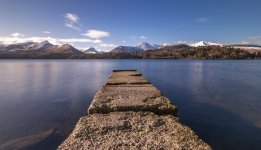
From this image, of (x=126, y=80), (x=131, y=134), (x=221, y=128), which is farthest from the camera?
(x=126, y=80)

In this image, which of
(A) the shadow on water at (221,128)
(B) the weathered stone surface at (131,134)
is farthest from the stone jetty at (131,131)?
(A) the shadow on water at (221,128)

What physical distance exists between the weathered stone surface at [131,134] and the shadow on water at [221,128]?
348cm

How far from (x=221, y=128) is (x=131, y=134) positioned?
8.36m

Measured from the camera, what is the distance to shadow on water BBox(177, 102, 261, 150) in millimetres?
13234

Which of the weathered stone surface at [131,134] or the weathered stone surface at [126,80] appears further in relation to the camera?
the weathered stone surface at [126,80]

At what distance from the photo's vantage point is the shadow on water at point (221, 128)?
43.4 feet

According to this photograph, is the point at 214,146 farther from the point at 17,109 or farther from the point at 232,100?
the point at 17,109

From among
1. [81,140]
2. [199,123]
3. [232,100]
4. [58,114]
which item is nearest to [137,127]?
[81,140]

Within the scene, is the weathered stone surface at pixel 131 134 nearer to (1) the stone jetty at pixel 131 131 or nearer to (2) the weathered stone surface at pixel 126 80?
(1) the stone jetty at pixel 131 131

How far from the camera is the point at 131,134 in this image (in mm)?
10008

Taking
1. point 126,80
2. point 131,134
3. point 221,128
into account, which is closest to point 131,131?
point 131,134

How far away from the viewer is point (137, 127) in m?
10.9

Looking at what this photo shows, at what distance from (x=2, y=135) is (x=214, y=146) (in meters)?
11.9

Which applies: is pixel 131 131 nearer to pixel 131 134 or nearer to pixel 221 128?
pixel 131 134
